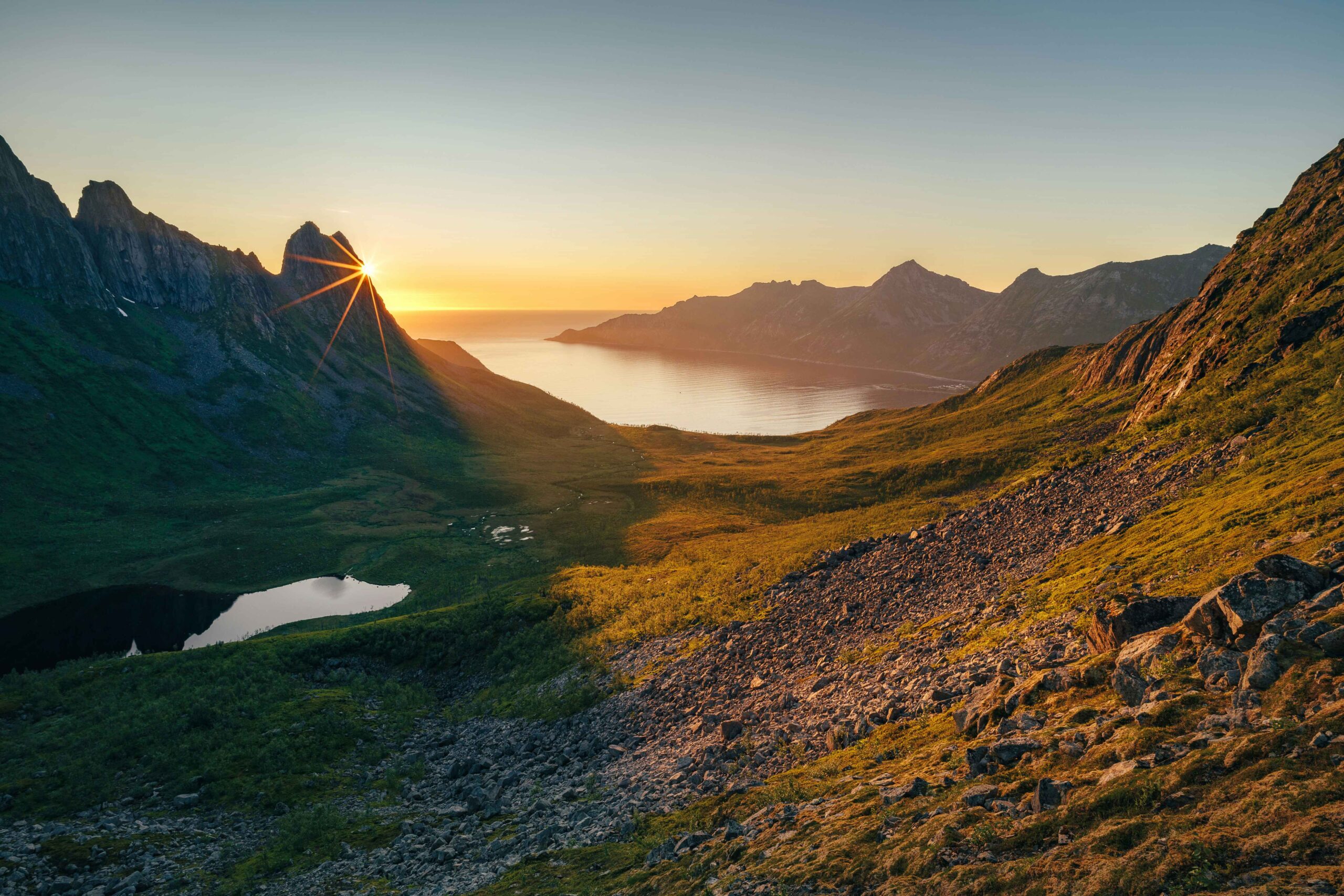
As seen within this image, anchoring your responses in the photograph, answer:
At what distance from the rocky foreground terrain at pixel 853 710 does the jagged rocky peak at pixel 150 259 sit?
542ft

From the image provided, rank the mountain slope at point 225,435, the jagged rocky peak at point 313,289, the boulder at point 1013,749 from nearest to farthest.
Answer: the boulder at point 1013,749 < the mountain slope at point 225,435 < the jagged rocky peak at point 313,289

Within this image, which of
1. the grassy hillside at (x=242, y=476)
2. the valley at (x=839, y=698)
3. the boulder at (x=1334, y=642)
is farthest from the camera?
the grassy hillside at (x=242, y=476)

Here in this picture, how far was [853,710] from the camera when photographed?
70.2 ft

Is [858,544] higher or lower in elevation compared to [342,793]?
higher

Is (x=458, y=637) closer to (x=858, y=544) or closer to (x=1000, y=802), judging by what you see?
(x=858, y=544)

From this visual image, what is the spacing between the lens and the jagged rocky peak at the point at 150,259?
142250 millimetres

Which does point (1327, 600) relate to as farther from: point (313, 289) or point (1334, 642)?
point (313, 289)

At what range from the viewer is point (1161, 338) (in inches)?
3319

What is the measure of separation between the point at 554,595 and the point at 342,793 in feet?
76.7

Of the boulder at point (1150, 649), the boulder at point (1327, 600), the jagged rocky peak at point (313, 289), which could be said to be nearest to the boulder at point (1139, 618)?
the boulder at point (1150, 649)

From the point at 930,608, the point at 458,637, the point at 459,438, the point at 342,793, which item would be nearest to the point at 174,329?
the point at 459,438

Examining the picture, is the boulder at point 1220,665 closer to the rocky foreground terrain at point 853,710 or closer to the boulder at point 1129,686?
the rocky foreground terrain at point 853,710

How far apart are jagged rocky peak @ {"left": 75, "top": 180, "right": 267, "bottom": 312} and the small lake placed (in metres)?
111

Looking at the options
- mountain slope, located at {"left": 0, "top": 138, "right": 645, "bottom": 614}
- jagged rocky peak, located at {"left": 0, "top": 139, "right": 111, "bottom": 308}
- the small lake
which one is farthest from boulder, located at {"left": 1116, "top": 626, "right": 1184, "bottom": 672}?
jagged rocky peak, located at {"left": 0, "top": 139, "right": 111, "bottom": 308}
